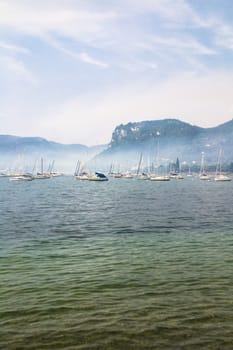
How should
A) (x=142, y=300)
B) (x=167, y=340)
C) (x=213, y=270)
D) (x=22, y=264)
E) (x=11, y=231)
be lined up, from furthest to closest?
(x=11, y=231)
(x=22, y=264)
(x=213, y=270)
(x=142, y=300)
(x=167, y=340)

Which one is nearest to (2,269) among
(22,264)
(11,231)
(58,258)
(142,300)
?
(22,264)

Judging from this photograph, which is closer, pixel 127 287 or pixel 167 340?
pixel 167 340

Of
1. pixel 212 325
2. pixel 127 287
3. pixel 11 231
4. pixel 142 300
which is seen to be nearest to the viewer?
pixel 212 325

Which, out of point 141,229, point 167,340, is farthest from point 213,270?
point 141,229

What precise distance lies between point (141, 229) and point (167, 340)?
1101 inches

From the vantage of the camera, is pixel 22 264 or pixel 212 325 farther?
pixel 22 264

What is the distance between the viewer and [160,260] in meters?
25.8

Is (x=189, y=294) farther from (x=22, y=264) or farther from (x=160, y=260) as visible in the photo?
(x=22, y=264)

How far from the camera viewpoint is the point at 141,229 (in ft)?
135

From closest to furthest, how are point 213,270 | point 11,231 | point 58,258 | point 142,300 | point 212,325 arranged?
point 212,325
point 142,300
point 213,270
point 58,258
point 11,231

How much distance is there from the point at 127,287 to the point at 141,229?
21480mm

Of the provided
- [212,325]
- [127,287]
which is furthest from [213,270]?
[212,325]

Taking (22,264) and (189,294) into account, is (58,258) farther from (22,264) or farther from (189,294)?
(189,294)

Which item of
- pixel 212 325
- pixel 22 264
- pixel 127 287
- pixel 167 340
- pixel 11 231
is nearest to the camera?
pixel 167 340
